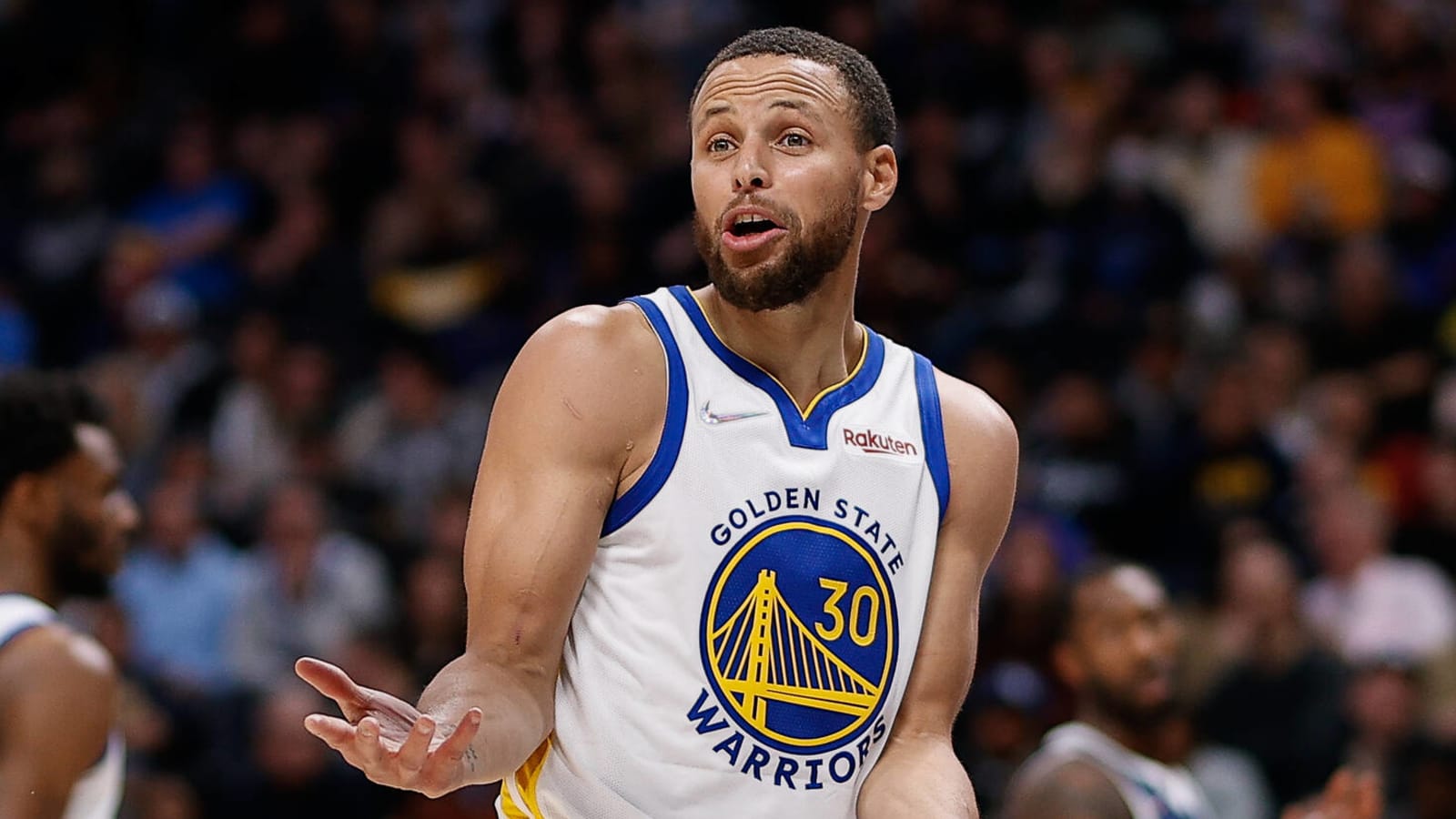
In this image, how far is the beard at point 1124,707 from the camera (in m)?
6.93

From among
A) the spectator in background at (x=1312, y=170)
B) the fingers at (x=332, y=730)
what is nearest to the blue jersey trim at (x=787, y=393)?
the fingers at (x=332, y=730)

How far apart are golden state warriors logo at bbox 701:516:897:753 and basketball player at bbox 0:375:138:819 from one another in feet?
6.18

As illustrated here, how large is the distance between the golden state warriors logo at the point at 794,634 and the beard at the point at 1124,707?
9.89 ft

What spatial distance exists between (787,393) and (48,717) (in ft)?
6.87

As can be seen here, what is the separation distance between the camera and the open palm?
3.33 meters

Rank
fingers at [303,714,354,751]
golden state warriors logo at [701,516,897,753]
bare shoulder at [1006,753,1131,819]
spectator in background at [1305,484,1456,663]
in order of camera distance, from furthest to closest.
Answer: spectator in background at [1305,484,1456,663] → bare shoulder at [1006,753,1131,819] → golden state warriors logo at [701,516,897,753] → fingers at [303,714,354,751]

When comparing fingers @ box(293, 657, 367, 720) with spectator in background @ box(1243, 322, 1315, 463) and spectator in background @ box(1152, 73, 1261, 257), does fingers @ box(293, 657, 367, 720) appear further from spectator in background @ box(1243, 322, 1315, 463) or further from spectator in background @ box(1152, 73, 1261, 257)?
spectator in background @ box(1152, 73, 1261, 257)

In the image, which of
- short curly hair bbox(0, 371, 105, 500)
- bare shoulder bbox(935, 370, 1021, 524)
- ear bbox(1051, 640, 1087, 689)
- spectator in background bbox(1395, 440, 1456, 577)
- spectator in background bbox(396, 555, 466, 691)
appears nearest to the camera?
bare shoulder bbox(935, 370, 1021, 524)

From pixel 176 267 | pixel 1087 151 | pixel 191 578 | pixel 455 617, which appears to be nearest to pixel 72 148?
pixel 176 267

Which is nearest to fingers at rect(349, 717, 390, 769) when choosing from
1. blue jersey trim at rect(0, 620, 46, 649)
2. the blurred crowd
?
blue jersey trim at rect(0, 620, 46, 649)

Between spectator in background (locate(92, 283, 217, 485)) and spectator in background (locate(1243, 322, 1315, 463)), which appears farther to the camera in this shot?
spectator in background (locate(92, 283, 217, 485))

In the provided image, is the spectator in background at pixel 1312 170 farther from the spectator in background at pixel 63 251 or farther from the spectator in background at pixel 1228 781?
the spectator in background at pixel 63 251

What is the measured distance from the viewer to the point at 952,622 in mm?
4320

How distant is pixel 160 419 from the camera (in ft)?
38.5
